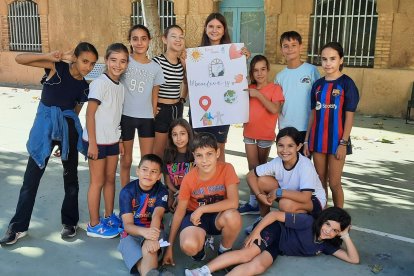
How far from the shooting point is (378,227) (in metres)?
4.30

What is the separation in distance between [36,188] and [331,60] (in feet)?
9.08

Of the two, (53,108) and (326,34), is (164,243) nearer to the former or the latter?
(53,108)

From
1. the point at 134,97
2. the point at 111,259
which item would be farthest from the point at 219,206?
the point at 134,97

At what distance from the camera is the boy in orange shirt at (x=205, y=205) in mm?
3459

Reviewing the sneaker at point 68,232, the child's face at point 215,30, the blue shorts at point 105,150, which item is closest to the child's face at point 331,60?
the child's face at point 215,30

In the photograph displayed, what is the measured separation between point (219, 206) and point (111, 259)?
971 mm

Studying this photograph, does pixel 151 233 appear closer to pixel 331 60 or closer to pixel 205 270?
pixel 205 270

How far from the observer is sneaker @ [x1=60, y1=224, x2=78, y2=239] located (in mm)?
3947

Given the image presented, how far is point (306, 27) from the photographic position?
428 inches

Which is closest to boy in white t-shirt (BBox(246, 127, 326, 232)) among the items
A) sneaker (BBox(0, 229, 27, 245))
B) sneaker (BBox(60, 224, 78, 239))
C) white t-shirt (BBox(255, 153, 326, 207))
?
white t-shirt (BBox(255, 153, 326, 207))

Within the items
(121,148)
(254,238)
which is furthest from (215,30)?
(254,238)

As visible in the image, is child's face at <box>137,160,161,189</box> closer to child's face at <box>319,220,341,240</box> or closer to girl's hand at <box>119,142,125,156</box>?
girl's hand at <box>119,142,125,156</box>

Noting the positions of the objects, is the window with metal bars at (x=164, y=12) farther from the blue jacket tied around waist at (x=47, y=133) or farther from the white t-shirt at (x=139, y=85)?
the blue jacket tied around waist at (x=47, y=133)

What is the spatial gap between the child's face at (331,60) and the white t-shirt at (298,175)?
0.81m
